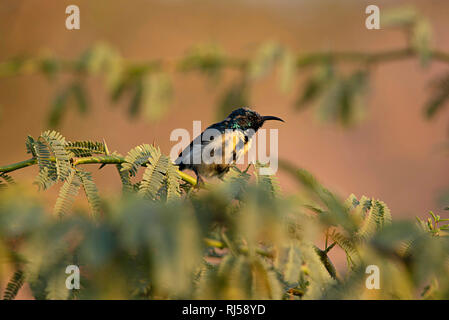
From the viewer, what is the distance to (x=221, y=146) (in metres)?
2.84

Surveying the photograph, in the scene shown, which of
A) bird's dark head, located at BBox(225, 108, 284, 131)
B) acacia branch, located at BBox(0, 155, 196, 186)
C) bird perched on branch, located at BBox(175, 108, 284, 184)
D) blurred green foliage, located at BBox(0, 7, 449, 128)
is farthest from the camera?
blurred green foliage, located at BBox(0, 7, 449, 128)

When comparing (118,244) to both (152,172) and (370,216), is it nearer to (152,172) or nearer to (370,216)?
(152,172)

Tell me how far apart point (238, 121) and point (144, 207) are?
2.29m

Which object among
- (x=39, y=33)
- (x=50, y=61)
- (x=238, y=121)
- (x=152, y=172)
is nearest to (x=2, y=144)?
(x=39, y=33)

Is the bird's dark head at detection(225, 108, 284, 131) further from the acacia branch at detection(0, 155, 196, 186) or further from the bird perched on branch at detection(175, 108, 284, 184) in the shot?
the acacia branch at detection(0, 155, 196, 186)

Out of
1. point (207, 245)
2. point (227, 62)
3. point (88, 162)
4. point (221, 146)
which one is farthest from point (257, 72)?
point (207, 245)

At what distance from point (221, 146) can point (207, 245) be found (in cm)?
189

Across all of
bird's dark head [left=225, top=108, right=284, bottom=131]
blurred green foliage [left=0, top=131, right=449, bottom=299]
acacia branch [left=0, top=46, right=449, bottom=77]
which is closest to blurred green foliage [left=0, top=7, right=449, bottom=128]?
acacia branch [left=0, top=46, right=449, bottom=77]

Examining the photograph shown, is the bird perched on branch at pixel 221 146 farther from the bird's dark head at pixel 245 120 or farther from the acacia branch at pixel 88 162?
the acacia branch at pixel 88 162

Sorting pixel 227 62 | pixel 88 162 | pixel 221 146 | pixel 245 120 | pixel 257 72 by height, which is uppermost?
pixel 227 62

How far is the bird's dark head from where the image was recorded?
305 centimetres

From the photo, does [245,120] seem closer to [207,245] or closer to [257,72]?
[257,72]

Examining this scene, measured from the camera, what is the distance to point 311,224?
40.1 inches

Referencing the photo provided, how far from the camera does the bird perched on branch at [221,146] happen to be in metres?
2.66
